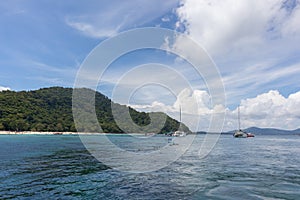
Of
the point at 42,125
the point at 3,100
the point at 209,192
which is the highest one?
the point at 3,100

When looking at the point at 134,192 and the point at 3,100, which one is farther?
the point at 3,100

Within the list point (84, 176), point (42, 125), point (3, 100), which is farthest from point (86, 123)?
point (84, 176)

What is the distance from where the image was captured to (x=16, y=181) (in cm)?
1903

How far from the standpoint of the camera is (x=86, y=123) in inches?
5940

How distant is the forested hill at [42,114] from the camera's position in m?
146

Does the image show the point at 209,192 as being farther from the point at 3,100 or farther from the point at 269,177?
the point at 3,100

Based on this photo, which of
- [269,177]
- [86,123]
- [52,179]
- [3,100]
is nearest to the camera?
[52,179]

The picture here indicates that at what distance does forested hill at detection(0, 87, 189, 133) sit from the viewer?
479 ft

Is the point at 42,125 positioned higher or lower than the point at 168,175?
higher

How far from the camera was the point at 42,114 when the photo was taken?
170375 millimetres

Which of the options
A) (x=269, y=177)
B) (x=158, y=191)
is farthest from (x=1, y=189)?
(x=269, y=177)

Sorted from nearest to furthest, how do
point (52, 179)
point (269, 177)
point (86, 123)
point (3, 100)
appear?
point (52, 179), point (269, 177), point (86, 123), point (3, 100)

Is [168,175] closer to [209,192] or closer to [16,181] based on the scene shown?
[209,192]

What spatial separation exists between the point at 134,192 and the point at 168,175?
7.08 metres
